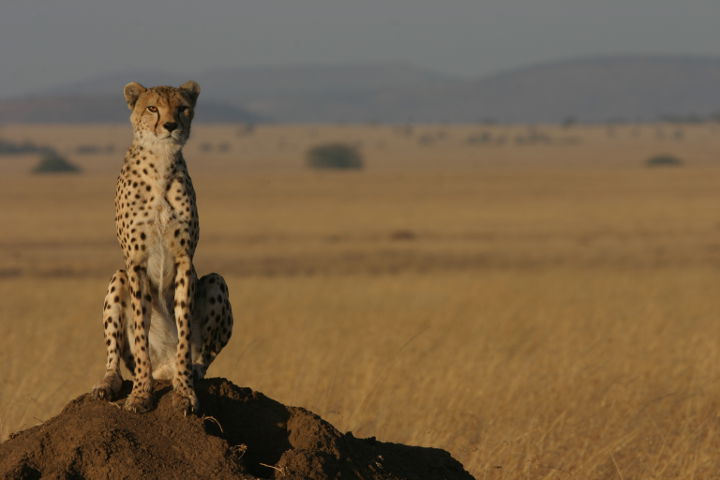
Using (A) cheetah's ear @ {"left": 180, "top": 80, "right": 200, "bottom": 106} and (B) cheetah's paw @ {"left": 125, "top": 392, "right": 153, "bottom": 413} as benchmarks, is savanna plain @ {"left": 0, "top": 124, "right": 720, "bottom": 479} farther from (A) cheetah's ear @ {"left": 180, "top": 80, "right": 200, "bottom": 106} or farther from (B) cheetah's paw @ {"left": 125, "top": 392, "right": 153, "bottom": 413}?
(A) cheetah's ear @ {"left": 180, "top": 80, "right": 200, "bottom": 106}

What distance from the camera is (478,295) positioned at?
1467cm

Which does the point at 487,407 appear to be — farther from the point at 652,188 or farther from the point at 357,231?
the point at 652,188

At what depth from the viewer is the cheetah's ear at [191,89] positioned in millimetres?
4624

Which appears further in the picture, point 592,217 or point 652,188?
point 652,188

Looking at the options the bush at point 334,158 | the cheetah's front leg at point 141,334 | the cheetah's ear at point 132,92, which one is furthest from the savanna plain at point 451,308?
the bush at point 334,158

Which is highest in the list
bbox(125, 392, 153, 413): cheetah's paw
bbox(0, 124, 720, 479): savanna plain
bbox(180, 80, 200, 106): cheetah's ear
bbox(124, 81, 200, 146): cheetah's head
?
bbox(180, 80, 200, 106): cheetah's ear

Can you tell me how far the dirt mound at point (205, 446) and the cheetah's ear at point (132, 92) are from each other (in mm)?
1085

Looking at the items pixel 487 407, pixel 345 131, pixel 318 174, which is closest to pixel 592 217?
pixel 318 174

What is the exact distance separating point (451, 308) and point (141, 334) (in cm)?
917

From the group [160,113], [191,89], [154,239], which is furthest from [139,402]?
[191,89]

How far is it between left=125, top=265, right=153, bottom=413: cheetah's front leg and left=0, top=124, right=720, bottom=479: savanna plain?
1.84 metres

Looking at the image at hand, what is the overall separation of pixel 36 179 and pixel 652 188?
19946 millimetres

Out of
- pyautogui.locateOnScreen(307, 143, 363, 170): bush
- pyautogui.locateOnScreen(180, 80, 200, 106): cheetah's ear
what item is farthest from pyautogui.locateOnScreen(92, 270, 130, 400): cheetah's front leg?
pyautogui.locateOnScreen(307, 143, 363, 170): bush

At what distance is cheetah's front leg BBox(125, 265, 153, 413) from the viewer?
4.48 meters
